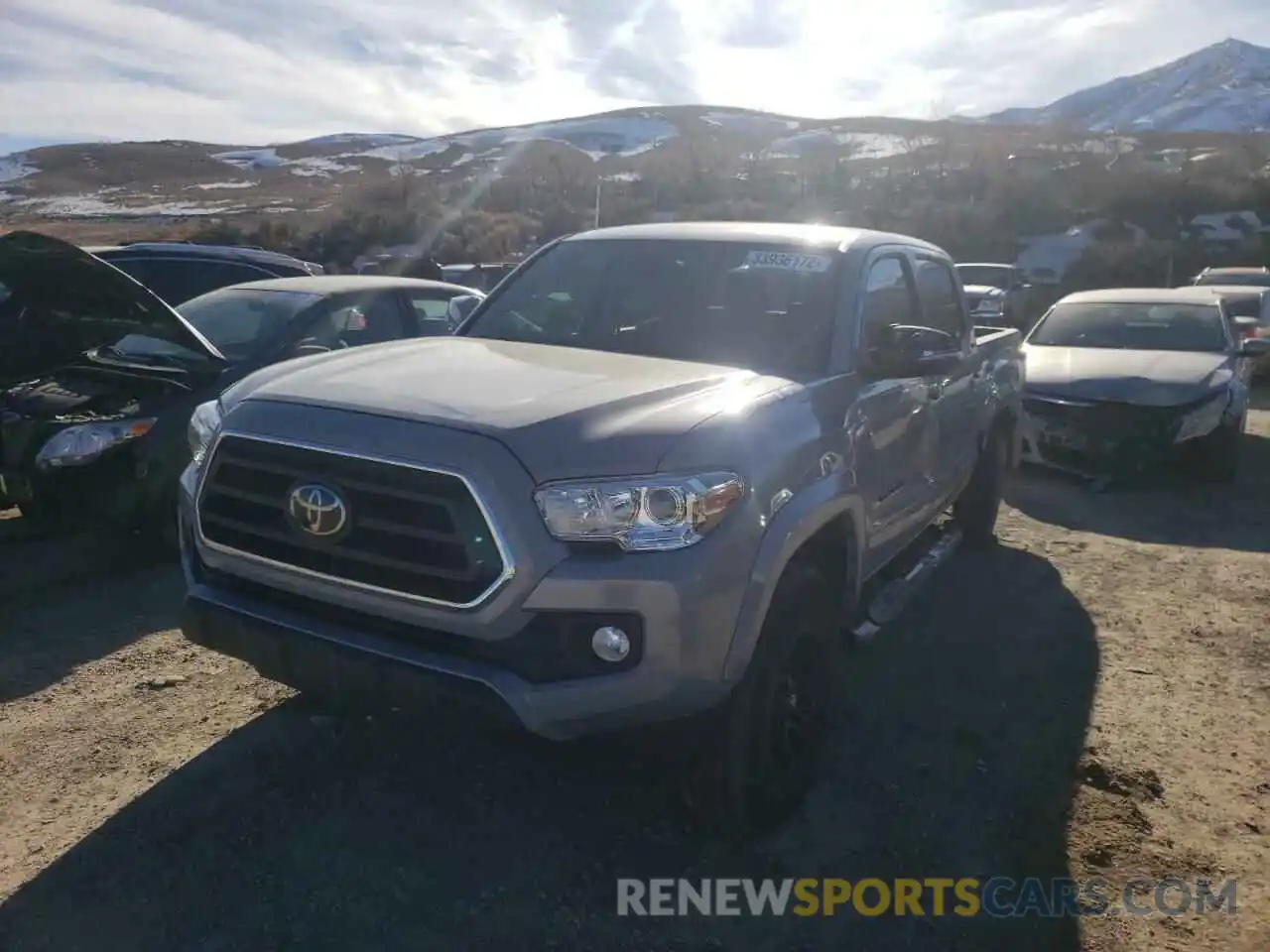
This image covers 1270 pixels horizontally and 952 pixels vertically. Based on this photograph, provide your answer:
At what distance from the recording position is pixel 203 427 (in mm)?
3449

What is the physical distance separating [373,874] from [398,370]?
1529 mm

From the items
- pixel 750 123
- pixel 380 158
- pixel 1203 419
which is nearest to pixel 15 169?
pixel 380 158

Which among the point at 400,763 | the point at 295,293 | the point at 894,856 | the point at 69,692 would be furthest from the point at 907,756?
the point at 295,293

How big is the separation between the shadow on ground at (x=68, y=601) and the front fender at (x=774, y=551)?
300 cm

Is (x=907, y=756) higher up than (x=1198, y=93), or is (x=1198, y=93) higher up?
(x=1198, y=93)

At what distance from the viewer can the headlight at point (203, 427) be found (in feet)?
10.8

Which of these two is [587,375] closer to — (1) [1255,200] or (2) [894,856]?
(2) [894,856]

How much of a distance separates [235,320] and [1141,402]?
673 centimetres

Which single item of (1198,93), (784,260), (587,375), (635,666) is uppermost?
(1198,93)

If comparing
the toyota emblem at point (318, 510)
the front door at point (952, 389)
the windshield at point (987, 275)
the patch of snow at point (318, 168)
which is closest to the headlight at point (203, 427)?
the toyota emblem at point (318, 510)

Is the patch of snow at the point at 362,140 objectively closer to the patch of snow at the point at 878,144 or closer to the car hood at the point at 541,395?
the patch of snow at the point at 878,144

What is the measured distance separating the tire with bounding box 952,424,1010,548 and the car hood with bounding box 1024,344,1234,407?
7.49ft

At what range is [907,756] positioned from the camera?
151 inches

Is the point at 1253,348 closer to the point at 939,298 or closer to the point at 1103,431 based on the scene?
the point at 1103,431
